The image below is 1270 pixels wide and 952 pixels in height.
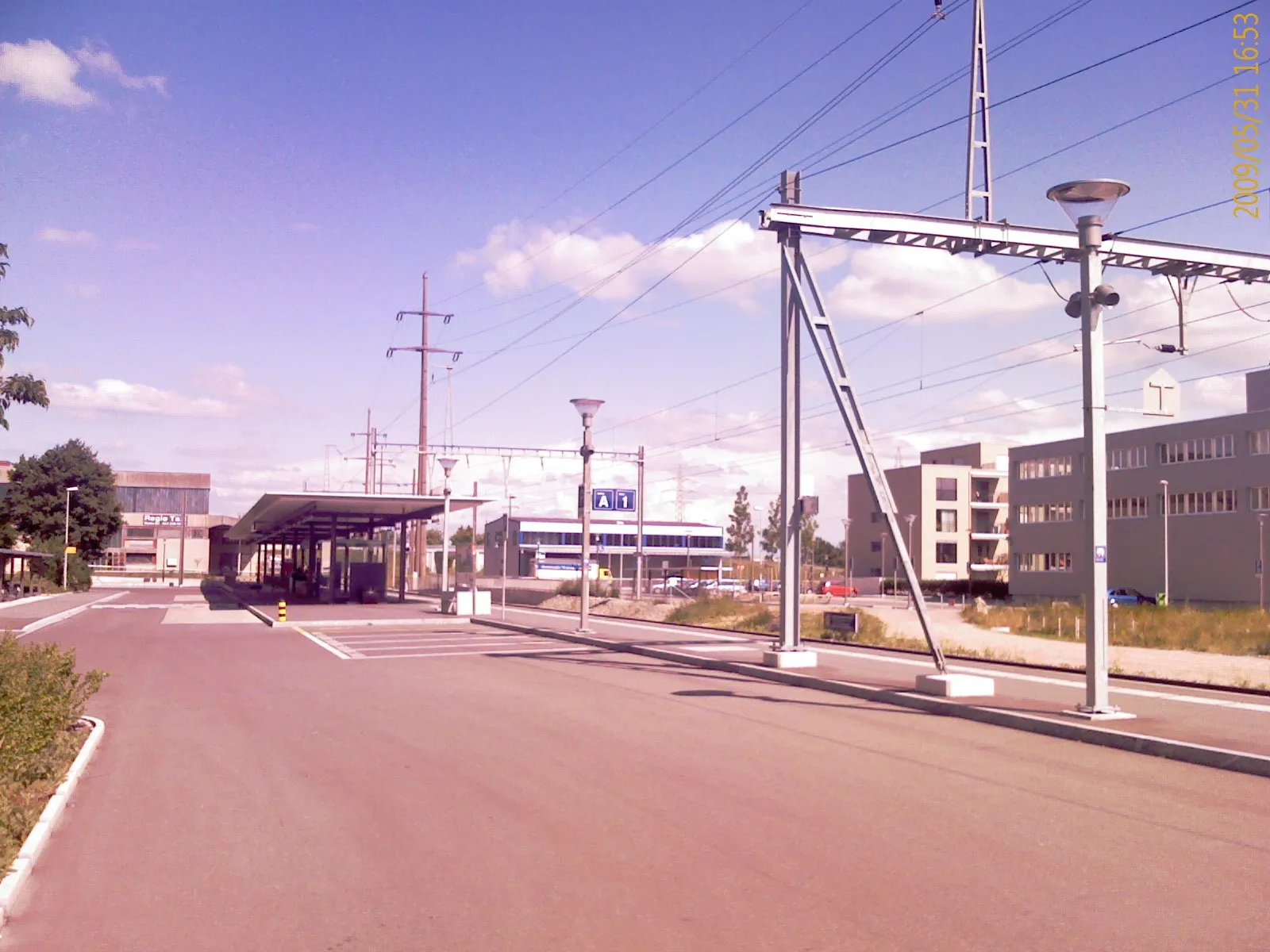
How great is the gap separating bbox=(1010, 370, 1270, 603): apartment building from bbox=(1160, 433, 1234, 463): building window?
2.2 inches

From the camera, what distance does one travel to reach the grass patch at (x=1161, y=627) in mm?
27645

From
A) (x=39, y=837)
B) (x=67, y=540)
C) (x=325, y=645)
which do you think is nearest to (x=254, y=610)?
(x=325, y=645)

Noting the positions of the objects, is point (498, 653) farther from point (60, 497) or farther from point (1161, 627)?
point (60, 497)

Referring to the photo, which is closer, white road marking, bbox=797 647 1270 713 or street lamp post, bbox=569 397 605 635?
white road marking, bbox=797 647 1270 713

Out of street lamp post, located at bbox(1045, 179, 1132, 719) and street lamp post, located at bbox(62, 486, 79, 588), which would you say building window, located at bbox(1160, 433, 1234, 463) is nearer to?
street lamp post, located at bbox(1045, 179, 1132, 719)

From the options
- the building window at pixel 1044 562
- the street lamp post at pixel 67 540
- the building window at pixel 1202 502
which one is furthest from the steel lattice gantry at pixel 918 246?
the street lamp post at pixel 67 540

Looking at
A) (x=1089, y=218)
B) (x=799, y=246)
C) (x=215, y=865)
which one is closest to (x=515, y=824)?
(x=215, y=865)

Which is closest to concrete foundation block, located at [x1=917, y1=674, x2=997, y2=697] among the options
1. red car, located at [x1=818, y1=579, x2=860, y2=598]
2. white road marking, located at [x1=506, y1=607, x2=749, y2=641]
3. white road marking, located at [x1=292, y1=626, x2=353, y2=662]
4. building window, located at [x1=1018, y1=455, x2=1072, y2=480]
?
white road marking, located at [x1=506, y1=607, x2=749, y2=641]

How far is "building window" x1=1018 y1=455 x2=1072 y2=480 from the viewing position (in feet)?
242

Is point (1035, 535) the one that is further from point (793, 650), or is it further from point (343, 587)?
point (793, 650)

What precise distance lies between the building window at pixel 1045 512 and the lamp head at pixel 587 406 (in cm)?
5236

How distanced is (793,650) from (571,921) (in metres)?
13.1

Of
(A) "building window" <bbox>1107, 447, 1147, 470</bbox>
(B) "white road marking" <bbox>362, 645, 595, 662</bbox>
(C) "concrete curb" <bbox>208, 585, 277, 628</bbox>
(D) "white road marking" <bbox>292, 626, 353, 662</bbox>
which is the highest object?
(A) "building window" <bbox>1107, 447, 1147, 470</bbox>

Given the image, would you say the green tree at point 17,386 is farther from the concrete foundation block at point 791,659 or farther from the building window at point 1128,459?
the building window at point 1128,459
